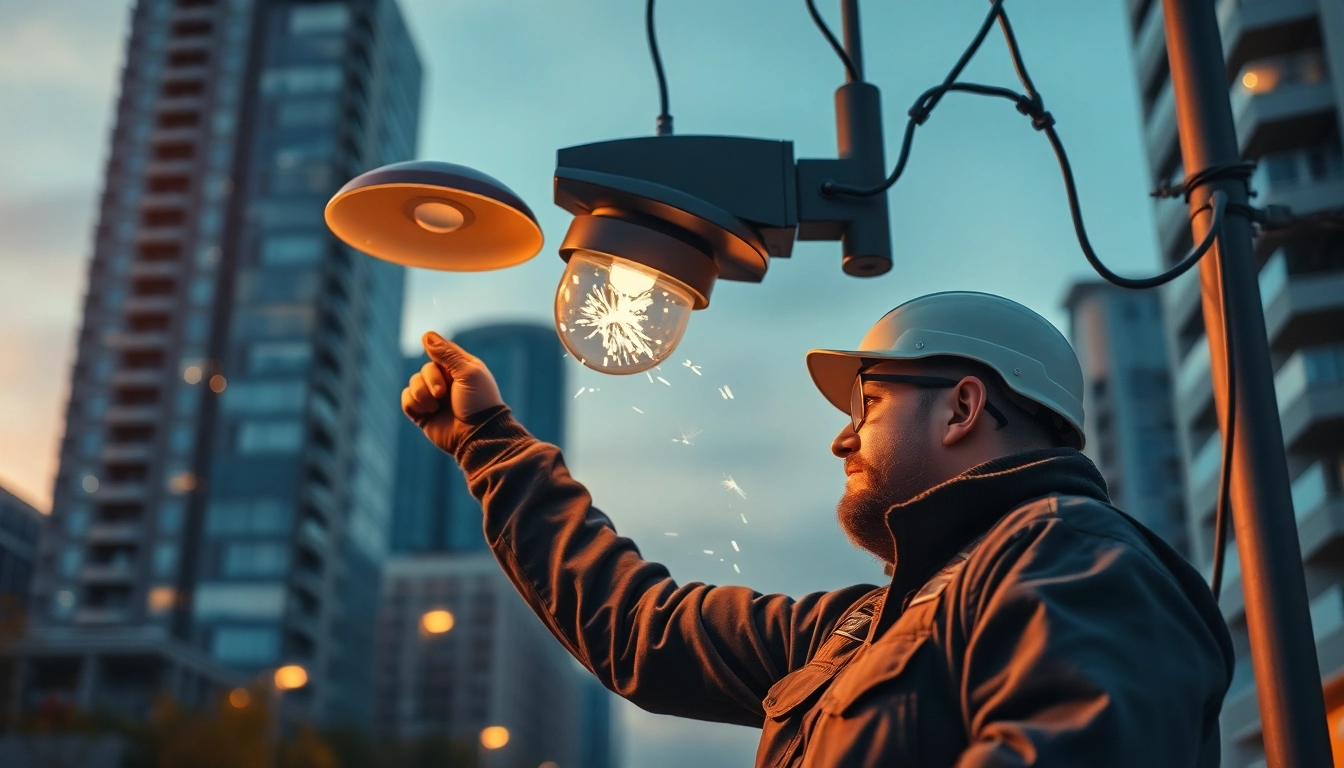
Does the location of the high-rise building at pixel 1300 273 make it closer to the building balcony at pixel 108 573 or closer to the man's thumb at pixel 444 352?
the man's thumb at pixel 444 352

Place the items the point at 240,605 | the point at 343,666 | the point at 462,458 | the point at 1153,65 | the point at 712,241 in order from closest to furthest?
the point at 712,241 → the point at 462,458 → the point at 1153,65 → the point at 240,605 → the point at 343,666

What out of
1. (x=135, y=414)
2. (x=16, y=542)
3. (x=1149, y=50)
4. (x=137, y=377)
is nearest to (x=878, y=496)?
(x=1149, y=50)

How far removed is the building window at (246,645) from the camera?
61.9 metres

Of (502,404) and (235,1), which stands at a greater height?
(235,1)

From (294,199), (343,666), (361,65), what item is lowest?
(343,666)

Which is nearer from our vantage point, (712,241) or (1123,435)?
(712,241)

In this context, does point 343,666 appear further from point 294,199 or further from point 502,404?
point 502,404

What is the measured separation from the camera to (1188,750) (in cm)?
159

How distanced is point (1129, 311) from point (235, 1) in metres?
56.2

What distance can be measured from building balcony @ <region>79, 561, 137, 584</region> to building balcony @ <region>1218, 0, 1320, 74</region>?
55173mm

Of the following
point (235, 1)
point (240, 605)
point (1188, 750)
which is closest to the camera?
point (1188, 750)

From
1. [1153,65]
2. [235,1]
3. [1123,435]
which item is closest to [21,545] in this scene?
[235,1]

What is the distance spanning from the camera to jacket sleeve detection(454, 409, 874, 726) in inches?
103

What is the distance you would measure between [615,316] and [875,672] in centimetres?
114
